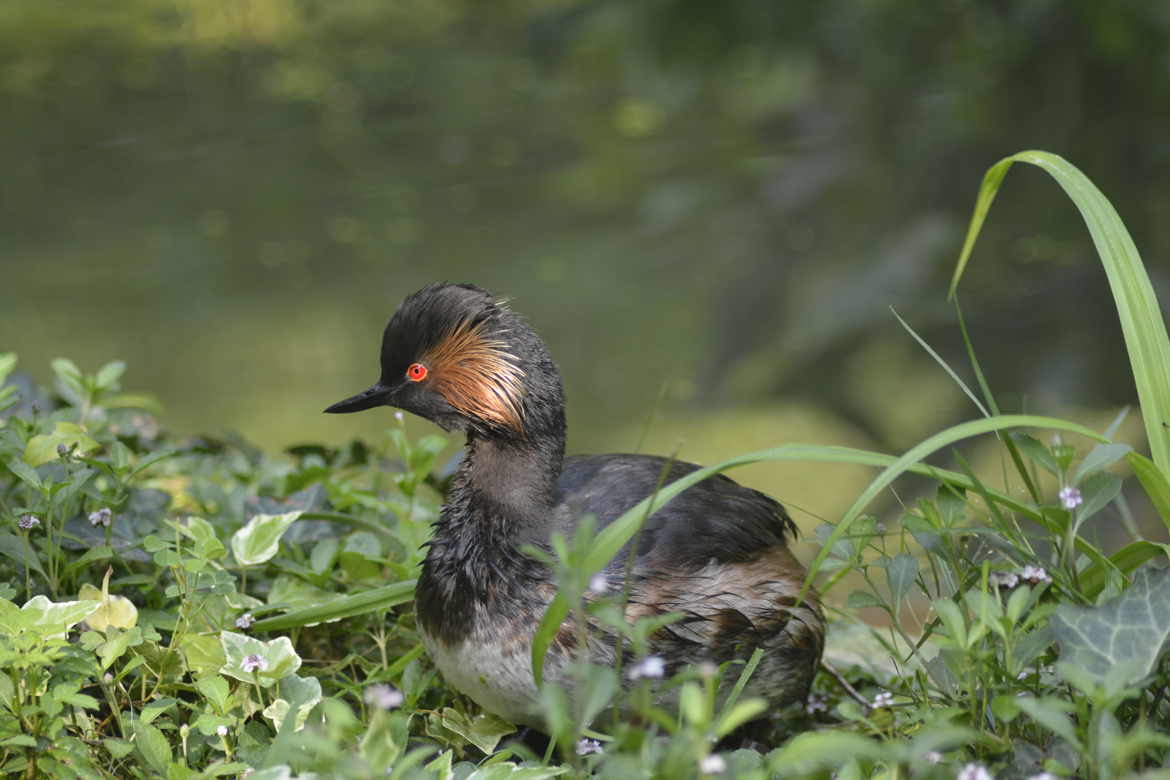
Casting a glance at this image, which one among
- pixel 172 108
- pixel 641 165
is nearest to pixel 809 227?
pixel 641 165

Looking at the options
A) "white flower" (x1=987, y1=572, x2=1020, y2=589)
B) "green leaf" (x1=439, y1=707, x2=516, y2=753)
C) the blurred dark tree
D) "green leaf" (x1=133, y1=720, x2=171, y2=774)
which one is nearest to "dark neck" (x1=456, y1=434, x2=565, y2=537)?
"green leaf" (x1=439, y1=707, x2=516, y2=753)

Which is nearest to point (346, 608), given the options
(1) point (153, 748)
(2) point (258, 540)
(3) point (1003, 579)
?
(2) point (258, 540)

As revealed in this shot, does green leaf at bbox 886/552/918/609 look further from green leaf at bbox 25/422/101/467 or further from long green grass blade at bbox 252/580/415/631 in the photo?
green leaf at bbox 25/422/101/467

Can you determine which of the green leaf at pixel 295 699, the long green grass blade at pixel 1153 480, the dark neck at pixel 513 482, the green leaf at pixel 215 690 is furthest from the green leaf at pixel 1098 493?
the green leaf at pixel 215 690

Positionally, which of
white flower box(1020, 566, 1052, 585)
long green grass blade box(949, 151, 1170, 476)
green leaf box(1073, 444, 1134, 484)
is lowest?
white flower box(1020, 566, 1052, 585)

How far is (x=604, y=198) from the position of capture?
838 centimetres

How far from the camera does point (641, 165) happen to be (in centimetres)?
865

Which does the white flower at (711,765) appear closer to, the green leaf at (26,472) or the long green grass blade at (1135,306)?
the long green grass blade at (1135,306)

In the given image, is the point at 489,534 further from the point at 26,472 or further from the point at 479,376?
the point at 26,472

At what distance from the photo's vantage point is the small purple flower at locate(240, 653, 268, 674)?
7.61ft

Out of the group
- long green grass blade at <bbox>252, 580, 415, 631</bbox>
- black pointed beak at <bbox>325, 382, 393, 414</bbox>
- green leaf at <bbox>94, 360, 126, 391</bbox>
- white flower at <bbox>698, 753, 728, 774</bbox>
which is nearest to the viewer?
white flower at <bbox>698, 753, 728, 774</bbox>

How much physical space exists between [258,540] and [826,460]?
126 centimetres

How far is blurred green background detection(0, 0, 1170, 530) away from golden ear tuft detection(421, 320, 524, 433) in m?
0.32

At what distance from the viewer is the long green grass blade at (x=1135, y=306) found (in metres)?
2.32
